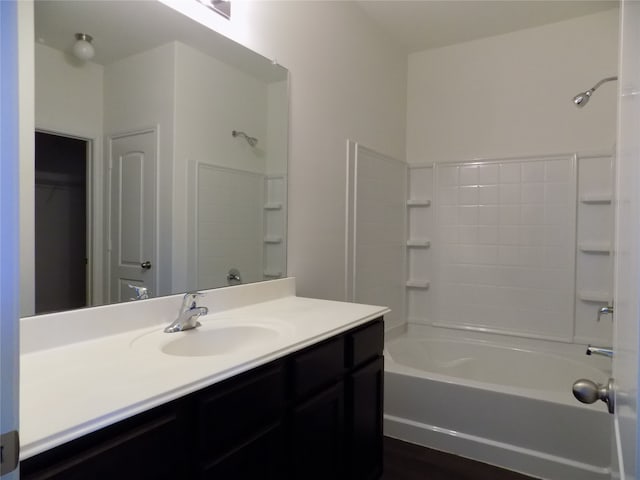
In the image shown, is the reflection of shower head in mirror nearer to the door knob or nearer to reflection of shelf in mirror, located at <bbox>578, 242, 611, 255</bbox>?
the door knob

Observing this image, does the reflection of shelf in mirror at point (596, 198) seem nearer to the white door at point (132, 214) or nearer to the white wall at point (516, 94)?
the white wall at point (516, 94)

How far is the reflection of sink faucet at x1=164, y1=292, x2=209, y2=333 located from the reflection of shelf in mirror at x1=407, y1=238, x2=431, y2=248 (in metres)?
2.26

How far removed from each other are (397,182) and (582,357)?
1763 millimetres

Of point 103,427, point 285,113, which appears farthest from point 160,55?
point 103,427

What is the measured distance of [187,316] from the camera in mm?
1400

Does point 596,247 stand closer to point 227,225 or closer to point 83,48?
point 227,225

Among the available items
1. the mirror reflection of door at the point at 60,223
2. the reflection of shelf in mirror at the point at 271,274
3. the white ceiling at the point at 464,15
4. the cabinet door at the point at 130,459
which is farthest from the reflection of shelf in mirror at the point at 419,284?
the cabinet door at the point at 130,459

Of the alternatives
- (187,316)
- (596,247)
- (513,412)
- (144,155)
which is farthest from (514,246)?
(144,155)

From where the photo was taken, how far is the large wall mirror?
1.20 meters

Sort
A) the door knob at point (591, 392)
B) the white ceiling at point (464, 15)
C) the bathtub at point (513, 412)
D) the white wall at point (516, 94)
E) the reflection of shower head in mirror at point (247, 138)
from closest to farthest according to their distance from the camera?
the door knob at point (591, 392) < the reflection of shower head in mirror at point (247, 138) < the bathtub at point (513, 412) < the white ceiling at point (464, 15) < the white wall at point (516, 94)

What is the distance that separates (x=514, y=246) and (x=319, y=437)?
2.29 metres

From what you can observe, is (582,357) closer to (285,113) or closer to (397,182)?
(397,182)

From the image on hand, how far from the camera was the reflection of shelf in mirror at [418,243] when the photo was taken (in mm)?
3336

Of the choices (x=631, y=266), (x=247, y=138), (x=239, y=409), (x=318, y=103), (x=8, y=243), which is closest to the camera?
(x=8, y=243)
